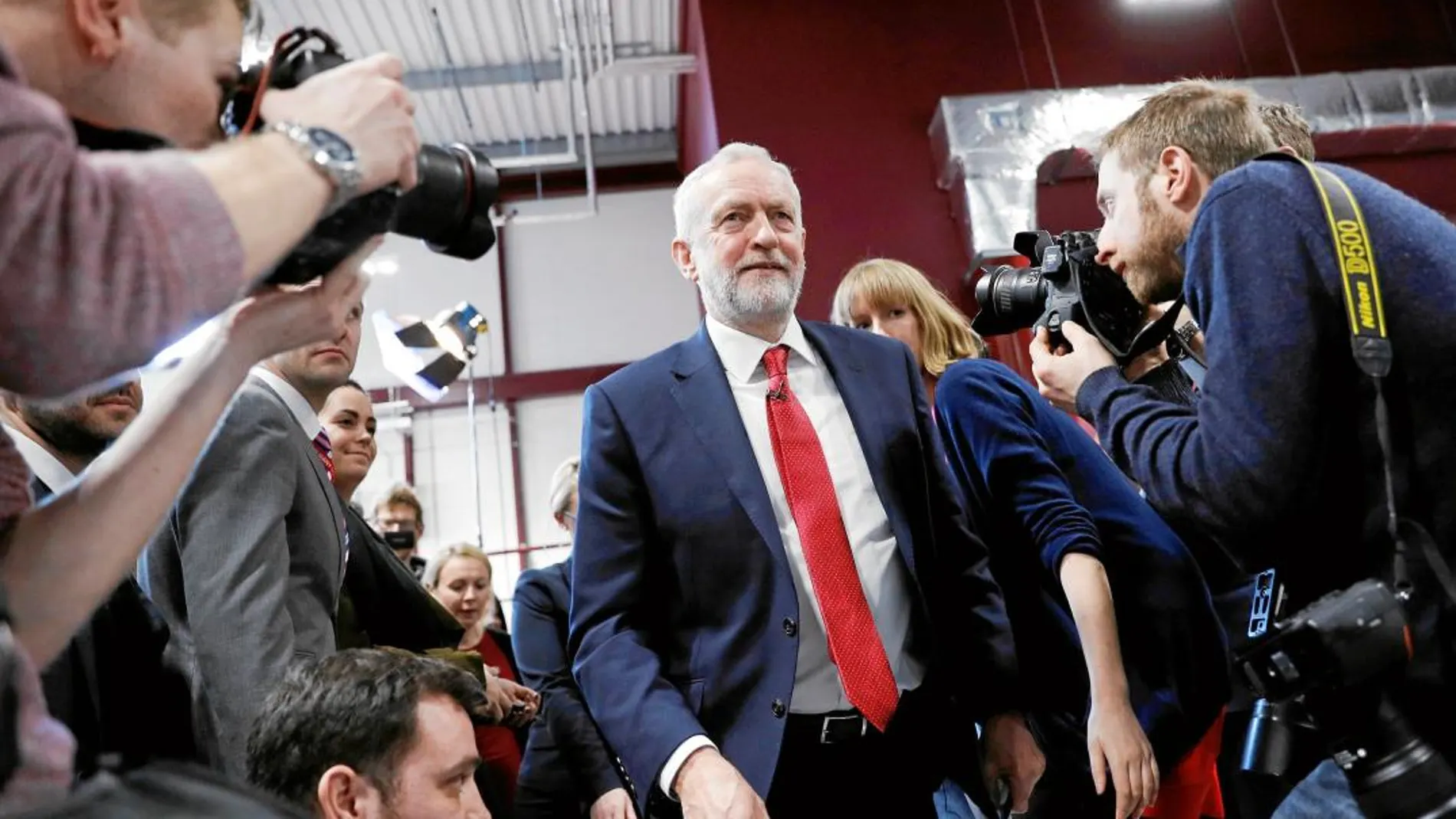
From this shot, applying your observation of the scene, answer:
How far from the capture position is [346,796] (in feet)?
4.86

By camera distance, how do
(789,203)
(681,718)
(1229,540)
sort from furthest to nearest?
(789,203) → (681,718) → (1229,540)

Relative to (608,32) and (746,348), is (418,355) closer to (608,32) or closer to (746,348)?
(608,32)

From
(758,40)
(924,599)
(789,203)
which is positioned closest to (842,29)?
(758,40)

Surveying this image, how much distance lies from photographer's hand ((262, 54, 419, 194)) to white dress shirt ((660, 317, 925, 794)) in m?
0.88

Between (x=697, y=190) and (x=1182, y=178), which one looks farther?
(x=697, y=190)

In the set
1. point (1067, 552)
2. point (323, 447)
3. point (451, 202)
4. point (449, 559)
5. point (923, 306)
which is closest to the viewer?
point (451, 202)

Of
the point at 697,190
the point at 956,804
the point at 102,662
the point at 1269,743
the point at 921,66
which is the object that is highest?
the point at 921,66

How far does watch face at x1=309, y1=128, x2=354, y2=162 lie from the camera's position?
84 cm

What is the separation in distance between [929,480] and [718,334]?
16.0 inches

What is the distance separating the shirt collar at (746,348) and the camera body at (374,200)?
0.80 metres

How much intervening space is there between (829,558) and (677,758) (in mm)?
365

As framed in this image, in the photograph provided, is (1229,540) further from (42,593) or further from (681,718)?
(42,593)

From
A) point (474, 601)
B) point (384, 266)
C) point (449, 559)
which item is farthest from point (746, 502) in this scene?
point (384, 266)

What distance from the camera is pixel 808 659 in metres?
1.66
